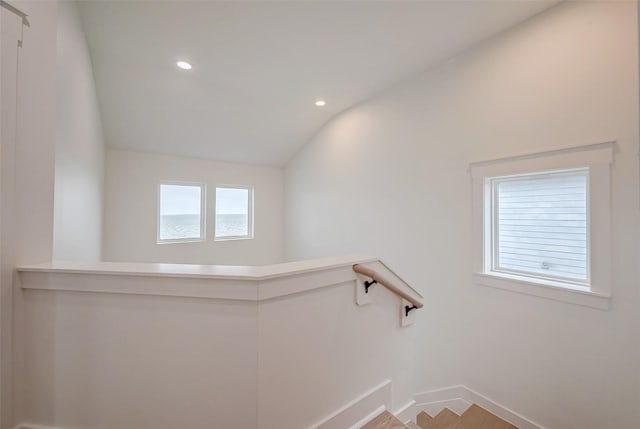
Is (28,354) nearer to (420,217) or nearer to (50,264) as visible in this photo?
(50,264)

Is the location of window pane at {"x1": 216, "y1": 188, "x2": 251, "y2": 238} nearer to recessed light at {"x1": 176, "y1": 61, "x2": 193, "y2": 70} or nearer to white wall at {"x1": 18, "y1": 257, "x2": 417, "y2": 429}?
recessed light at {"x1": 176, "y1": 61, "x2": 193, "y2": 70}

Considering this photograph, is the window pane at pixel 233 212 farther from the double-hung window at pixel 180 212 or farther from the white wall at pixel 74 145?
the white wall at pixel 74 145

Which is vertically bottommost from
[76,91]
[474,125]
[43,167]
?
[43,167]

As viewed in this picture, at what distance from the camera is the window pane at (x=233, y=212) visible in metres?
4.76

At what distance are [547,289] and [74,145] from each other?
393 centimetres

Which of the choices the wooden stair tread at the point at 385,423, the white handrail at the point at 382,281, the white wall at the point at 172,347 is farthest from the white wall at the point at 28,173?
the wooden stair tread at the point at 385,423

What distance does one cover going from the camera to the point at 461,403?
7.68 ft

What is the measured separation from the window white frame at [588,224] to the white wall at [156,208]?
3.81 meters

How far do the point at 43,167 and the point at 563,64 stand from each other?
3311mm

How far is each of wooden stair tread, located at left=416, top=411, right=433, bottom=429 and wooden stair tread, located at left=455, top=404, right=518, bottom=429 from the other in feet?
1.01

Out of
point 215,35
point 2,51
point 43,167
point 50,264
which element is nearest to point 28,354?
point 50,264

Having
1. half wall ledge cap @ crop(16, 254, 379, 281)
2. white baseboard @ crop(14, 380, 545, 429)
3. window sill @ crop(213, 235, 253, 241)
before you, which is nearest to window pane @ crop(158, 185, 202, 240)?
window sill @ crop(213, 235, 253, 241)

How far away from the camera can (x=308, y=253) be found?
467 centimetres

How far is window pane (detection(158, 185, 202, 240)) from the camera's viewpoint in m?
4.25
